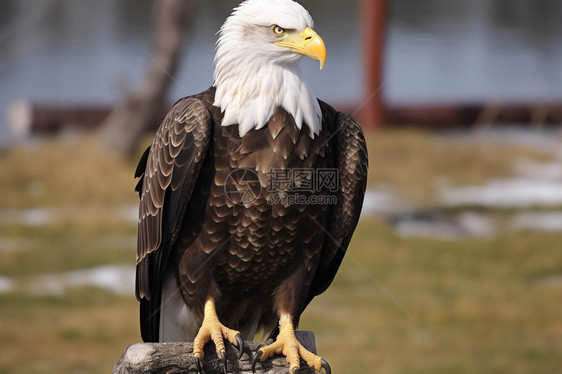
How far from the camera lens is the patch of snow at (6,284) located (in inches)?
297

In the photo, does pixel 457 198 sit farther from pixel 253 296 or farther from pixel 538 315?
pixel 253 296

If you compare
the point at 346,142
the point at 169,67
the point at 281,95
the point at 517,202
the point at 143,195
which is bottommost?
the point at 517,202

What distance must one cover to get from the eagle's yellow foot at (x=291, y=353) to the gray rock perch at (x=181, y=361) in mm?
32

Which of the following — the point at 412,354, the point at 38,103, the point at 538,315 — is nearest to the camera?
the point at 412,354

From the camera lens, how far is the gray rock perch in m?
3.07

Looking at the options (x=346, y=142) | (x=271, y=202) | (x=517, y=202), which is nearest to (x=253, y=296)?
(x=271, y=202)

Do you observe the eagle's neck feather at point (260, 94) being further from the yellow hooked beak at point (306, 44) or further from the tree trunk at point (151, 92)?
the tree trunk at point (151, 92)

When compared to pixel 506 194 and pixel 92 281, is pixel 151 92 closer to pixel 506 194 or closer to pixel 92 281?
pixel 92 281

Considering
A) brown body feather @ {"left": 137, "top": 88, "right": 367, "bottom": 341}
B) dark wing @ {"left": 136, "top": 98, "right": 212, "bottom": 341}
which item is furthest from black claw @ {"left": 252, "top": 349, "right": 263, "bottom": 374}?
dark wing @ {"left": 136, "top": 98, "right": 212, "bottom": 341}

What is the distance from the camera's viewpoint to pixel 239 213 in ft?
10.6

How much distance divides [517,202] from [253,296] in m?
7.28

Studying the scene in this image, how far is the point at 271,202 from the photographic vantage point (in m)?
3.21

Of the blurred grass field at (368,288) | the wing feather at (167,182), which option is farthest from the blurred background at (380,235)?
the wing feather at (167,182)

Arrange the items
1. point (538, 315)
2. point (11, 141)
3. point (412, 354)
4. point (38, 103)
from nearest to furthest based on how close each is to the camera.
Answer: point (412, 354) → point (538, 315) → point (11, 141) → point (38, 103)
